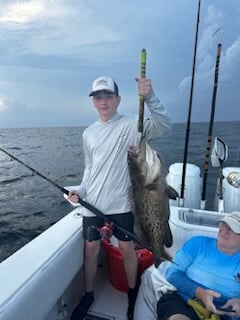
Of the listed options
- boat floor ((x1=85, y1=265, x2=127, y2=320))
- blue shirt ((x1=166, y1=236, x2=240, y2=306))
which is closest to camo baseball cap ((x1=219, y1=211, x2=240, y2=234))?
blue shirt ((x1=166, y1=236, x2=240, y2=306))

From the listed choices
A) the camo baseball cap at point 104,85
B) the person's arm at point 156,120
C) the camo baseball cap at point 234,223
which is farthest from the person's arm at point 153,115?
the camo baseball cap at point 234,223

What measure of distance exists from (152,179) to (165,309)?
1.01 meters

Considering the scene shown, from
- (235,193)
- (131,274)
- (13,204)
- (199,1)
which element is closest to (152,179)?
(131,274)

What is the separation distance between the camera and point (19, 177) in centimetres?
1686

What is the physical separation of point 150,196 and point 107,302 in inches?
65.5

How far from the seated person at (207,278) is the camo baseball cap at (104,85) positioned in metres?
1.43

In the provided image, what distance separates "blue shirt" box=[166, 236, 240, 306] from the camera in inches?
94.1

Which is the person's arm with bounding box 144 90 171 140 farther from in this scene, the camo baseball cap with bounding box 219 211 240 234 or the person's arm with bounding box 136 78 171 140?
the camo baseball cap with bounding box 219 211 240 234

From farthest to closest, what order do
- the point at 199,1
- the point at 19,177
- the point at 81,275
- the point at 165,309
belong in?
the point at 19,177
the point at 199,1
the point at 81,275
the point at 165,309

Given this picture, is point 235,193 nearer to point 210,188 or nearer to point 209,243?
point 209,243

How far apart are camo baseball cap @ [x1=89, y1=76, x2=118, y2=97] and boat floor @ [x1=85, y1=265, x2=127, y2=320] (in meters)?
2.19

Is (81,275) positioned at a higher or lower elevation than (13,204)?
higher

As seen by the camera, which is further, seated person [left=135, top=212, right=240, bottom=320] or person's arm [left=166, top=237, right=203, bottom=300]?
person's arm [left=166, top=237, right=203, bottom=300]

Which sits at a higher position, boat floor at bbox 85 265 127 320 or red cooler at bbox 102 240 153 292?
red cooler at bbox 102 240 153 292
